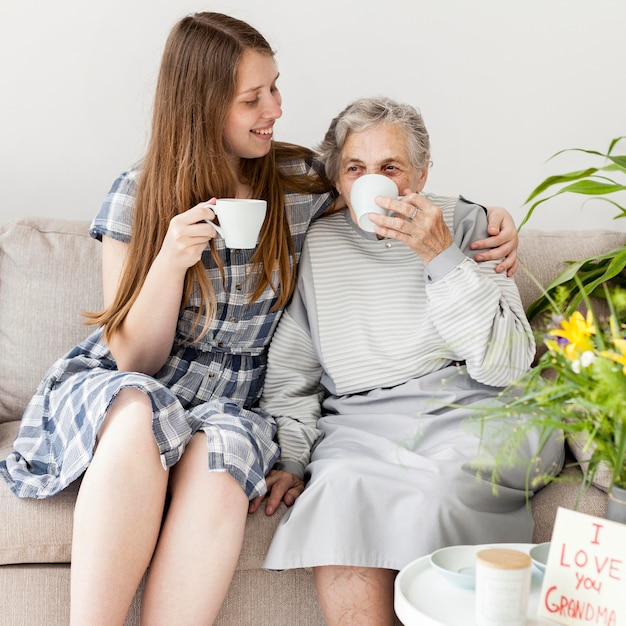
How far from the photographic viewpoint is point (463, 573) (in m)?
1.20

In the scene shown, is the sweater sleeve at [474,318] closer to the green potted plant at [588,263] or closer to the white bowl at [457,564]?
the green potted plant at [588,263]

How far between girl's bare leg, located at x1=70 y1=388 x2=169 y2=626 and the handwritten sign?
2.34ft

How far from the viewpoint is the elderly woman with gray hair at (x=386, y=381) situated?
61.2 inches

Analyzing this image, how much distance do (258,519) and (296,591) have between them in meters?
0.17

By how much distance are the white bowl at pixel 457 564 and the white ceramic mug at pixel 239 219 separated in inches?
27.4

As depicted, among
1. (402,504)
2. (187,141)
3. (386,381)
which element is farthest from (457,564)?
(187,141)

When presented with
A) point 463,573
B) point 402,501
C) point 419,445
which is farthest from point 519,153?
point 463,573

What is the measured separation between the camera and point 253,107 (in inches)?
73.4

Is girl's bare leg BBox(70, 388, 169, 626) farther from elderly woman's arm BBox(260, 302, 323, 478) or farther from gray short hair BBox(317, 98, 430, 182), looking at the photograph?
gray short hair BBox(317, 98, 430, 182)

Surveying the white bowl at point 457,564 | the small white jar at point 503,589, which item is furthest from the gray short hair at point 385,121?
the small white jar at point 503,589

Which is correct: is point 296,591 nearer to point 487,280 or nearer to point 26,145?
point 487,280

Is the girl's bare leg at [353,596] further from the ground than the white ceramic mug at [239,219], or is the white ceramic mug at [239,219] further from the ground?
the white ceramic mug at [239,219]

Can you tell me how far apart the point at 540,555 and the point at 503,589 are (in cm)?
19

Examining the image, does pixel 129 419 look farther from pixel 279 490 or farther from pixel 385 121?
pixel 385 121
